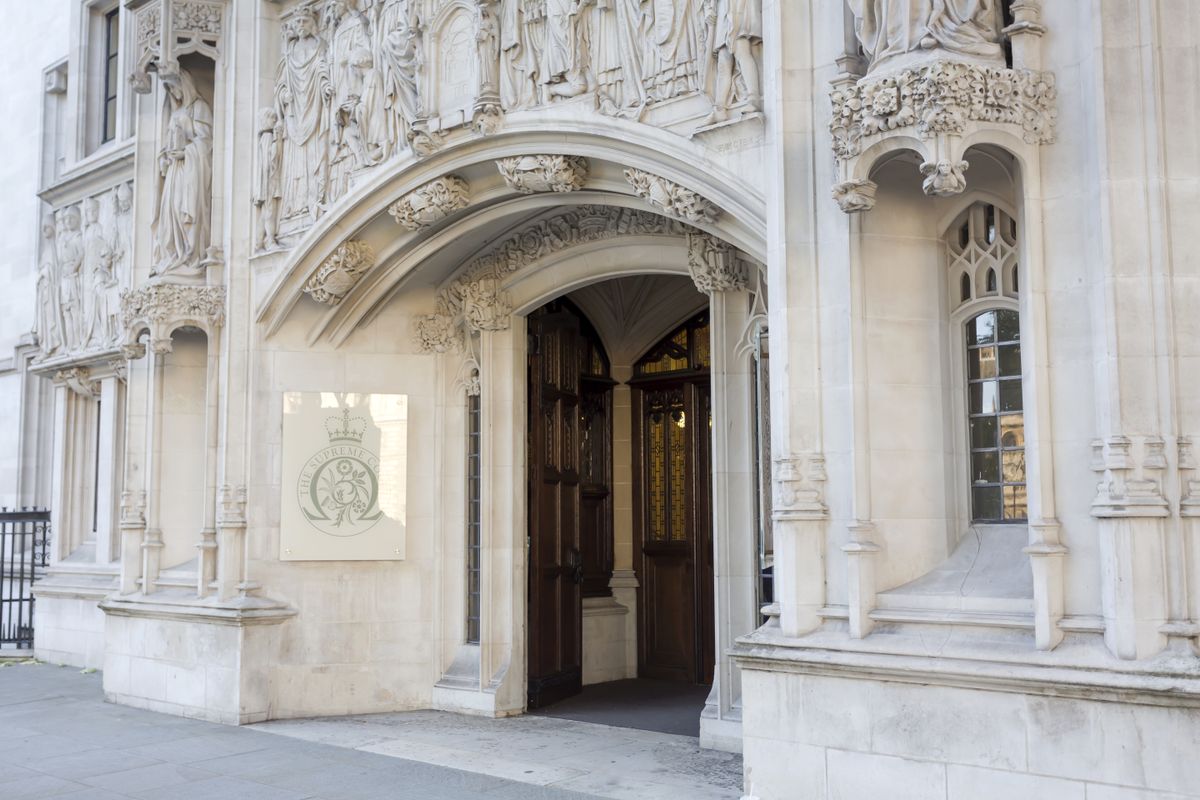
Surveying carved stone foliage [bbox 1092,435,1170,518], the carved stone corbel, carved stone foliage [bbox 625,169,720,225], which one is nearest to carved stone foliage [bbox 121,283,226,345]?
the carved stone corbel

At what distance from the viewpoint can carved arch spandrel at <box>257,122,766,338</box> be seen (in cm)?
726

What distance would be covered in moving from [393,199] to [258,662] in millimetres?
3995

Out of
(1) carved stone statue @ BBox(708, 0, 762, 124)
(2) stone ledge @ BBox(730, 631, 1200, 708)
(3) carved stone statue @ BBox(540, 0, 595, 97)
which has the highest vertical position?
(3) carved stone statue @ BBox(540, 0, 595, 97)

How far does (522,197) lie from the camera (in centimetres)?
916

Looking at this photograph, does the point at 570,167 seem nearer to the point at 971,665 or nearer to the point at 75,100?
the point at 971,665

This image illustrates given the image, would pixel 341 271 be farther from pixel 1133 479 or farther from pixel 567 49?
pixel 1133 479

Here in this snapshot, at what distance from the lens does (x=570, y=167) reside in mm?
8320

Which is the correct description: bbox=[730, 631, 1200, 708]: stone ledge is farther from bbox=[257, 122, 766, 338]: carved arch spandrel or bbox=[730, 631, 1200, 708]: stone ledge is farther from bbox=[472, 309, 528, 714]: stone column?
bbox=[472, 309, 528, 714]: stone column

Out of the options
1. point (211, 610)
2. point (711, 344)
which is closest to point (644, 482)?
point (711, 344)

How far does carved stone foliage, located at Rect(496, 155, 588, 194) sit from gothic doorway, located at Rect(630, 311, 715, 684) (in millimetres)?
4169

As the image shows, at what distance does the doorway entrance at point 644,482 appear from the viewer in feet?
37.1

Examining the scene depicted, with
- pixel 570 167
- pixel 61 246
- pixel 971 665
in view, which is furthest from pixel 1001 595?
pixel 61 246

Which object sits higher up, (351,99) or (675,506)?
(351,99)

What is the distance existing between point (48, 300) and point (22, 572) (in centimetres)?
327
